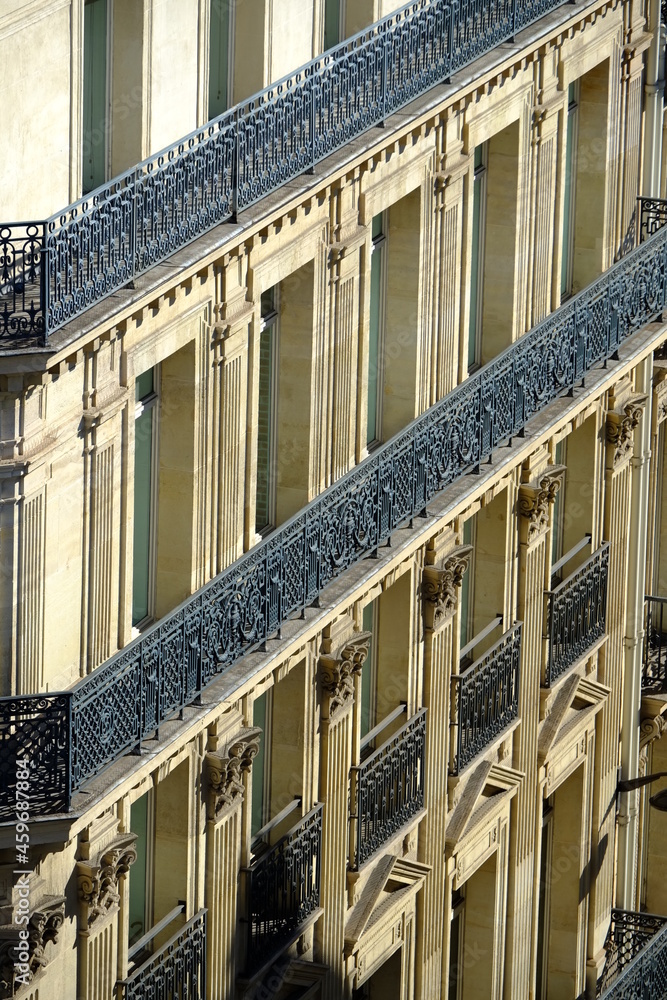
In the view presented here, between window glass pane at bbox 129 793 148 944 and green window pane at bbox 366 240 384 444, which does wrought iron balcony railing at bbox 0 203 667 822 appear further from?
window glass pane at bbox 129 793 148 944

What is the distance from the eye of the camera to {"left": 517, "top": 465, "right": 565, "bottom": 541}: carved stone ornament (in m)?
34.9

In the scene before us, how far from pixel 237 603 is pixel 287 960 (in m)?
4.54

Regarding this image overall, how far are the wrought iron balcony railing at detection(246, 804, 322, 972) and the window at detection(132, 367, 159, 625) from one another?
3.21 metres

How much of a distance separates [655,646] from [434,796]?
863 cm

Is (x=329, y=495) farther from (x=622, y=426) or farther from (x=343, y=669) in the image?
(x=622, y=426)

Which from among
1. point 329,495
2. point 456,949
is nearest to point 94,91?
point 329,495

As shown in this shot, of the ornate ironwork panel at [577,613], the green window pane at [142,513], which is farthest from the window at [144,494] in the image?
the ornate ironwork panel at [577,613]

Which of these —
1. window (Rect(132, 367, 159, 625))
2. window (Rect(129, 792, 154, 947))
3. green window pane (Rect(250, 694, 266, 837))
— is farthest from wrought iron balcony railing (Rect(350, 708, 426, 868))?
window (Rect(132, 367, 159, 625))

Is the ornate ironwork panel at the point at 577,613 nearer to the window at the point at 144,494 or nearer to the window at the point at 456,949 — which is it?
the window at the point at 456,949

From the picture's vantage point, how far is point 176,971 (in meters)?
28.0

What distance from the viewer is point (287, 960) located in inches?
1190

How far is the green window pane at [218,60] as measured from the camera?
27609mm

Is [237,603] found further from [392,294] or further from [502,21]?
[502,21]

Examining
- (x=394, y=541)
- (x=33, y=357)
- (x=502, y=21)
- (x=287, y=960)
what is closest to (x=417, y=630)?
(x=394, y=541)
